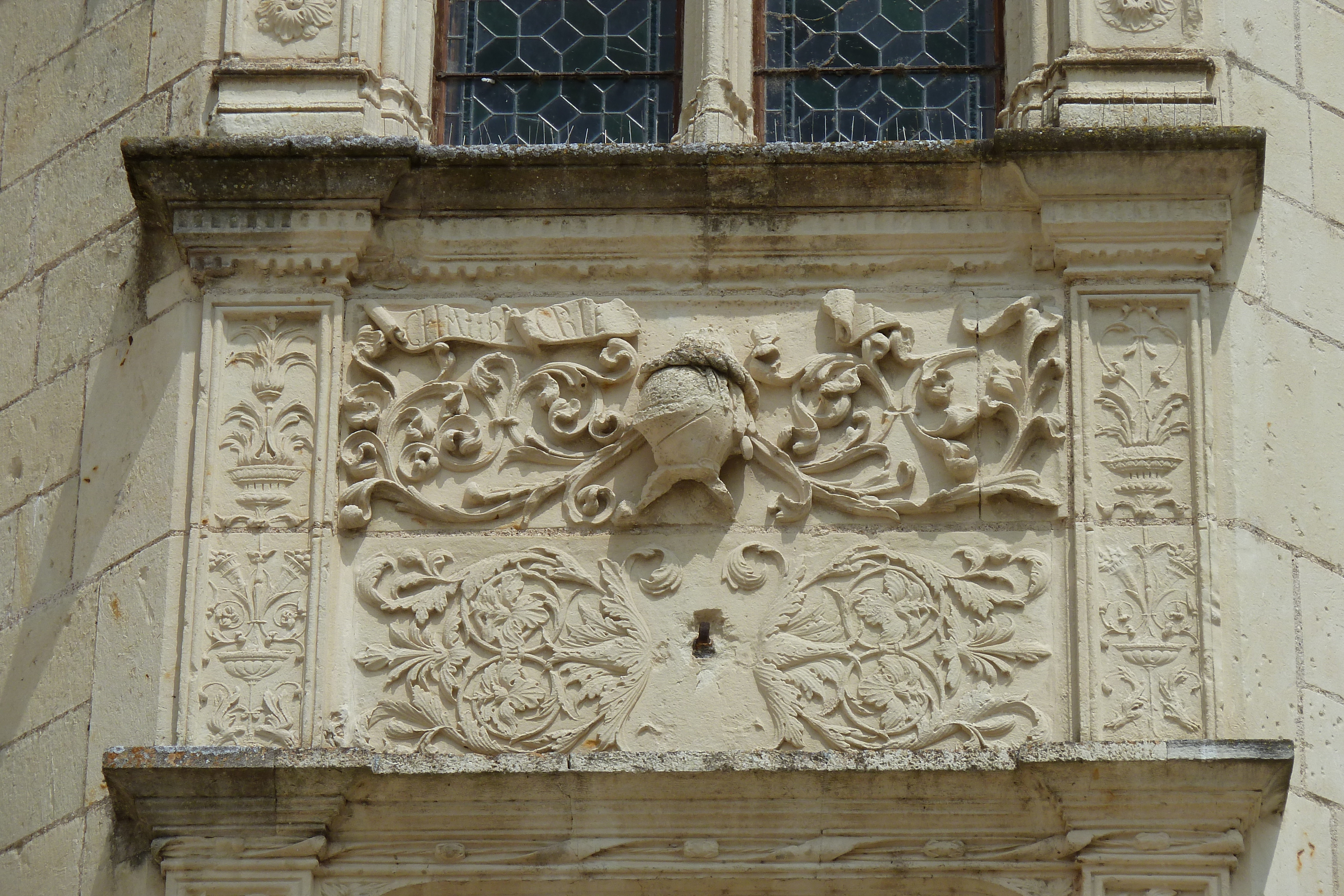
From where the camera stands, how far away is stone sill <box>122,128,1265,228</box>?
8125mm

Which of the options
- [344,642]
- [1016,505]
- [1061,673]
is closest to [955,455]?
[1016,505]

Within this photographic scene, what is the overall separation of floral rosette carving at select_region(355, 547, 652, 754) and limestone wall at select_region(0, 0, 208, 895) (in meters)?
0.65

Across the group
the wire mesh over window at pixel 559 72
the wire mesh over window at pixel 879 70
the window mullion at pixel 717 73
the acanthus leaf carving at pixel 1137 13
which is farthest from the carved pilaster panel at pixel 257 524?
the acanthus leaf carving at pixel 1137 13

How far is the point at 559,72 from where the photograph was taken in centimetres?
895

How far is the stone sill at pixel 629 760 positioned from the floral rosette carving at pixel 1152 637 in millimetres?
173

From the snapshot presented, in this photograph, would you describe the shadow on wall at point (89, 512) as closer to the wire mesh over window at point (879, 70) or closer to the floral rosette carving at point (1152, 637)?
the wire mesh over window at point (879, 70)

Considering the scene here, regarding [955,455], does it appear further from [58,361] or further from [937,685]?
[58,361]

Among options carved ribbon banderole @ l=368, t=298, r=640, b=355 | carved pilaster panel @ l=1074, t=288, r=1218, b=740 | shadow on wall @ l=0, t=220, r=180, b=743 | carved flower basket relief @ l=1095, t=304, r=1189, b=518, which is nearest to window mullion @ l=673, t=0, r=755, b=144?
carved ribbon banderole @ l=368, t=298, r=640, b=355

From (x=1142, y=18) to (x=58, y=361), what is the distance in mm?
3463

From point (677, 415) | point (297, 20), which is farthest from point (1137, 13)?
point (297, 20)

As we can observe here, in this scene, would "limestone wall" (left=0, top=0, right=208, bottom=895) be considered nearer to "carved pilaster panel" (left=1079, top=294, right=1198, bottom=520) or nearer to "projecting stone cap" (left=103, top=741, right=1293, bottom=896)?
"projecting stone cap" (left=103, top=741, right=1293, bottom=896)

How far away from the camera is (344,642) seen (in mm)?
7754

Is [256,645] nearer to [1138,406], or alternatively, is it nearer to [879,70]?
[1138,406]

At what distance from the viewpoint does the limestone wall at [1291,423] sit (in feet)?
24.5
